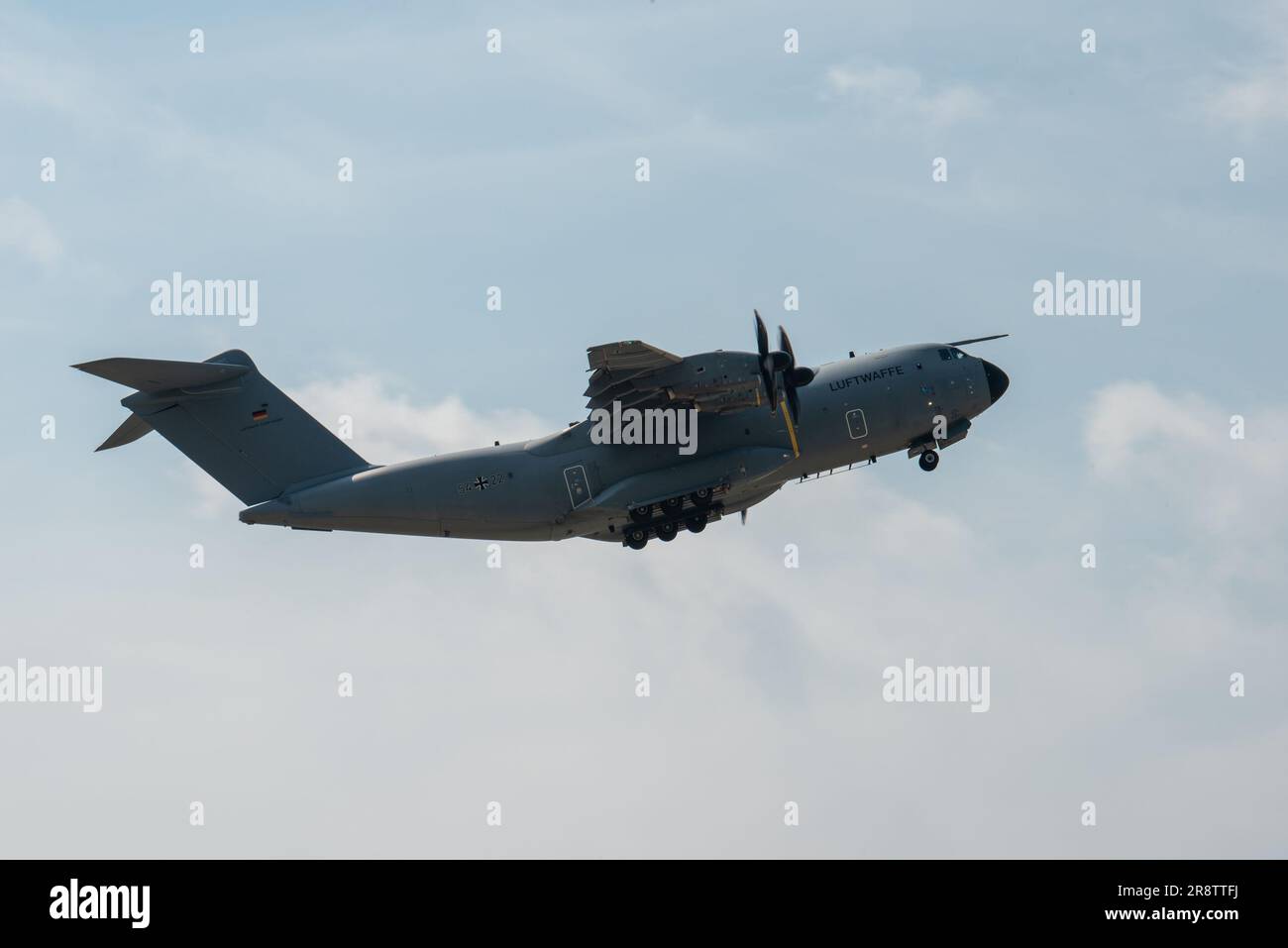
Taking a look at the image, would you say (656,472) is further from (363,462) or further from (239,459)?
(239,459)

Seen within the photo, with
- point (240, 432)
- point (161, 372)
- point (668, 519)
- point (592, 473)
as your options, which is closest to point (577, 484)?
point (592, 473)

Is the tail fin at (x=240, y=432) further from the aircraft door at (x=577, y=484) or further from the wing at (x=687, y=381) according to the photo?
the wing at (x=687, y=381)

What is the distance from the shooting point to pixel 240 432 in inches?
1387

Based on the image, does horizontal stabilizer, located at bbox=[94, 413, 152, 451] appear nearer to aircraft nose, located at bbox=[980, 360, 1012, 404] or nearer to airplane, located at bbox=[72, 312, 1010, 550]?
A: airplane, located at bbox=[72, 312, 1010, 550]

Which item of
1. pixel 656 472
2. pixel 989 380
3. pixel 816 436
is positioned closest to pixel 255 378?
pixel 656 472

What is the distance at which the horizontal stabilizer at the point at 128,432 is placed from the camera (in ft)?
115

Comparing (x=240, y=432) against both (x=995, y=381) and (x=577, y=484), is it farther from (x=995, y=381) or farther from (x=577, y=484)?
(x=995, y=381)

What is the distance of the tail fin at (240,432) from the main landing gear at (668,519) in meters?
5.74

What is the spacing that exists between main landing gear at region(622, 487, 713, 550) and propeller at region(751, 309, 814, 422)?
2521 millimetres

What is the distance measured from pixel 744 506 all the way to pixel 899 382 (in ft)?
14.0

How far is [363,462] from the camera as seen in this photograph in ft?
116

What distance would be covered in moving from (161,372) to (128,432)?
2089mm
